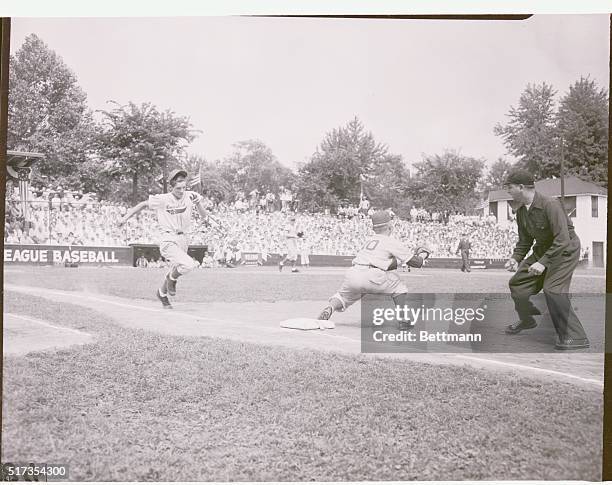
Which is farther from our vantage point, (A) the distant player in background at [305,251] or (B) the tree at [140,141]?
(A) the distant player in background at [305,251]

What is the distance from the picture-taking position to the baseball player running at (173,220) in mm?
4746

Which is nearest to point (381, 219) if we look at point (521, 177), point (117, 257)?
point (521, 177)

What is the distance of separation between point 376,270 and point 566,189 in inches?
65.0

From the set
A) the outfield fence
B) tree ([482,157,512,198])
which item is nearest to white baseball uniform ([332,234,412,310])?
the outfield fence

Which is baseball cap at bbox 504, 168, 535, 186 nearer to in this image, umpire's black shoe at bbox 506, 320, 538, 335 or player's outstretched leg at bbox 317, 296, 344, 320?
umpire's black shoe at bbox 506, 320, 538, 335

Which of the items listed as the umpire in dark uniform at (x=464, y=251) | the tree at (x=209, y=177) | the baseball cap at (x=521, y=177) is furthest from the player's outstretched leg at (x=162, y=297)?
the baseball cap at (x=521, y=177)

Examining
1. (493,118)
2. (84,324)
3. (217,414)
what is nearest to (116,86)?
(84,324)

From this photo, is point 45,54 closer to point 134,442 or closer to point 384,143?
point 384,143

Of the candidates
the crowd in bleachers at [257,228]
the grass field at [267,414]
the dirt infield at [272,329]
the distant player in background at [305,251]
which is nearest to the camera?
the grass field at [267,414]

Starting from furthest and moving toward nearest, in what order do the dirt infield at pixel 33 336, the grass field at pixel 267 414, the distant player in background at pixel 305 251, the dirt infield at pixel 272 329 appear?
the distant player in background at pixel 305 251 < the dirt infield at pixel 272 329 < the dirt infield at pixel 33 336 < the grass field at pixel 267 414

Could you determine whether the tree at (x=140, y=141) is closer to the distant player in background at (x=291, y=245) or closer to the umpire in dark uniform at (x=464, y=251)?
the distant player in background at (x=291, y=245)

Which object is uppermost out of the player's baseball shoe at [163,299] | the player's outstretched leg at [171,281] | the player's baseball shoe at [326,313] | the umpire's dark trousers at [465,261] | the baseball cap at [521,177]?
the baseball cap at [521,177]

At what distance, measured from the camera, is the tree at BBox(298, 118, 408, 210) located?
467cm

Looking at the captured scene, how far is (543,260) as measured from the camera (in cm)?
474
